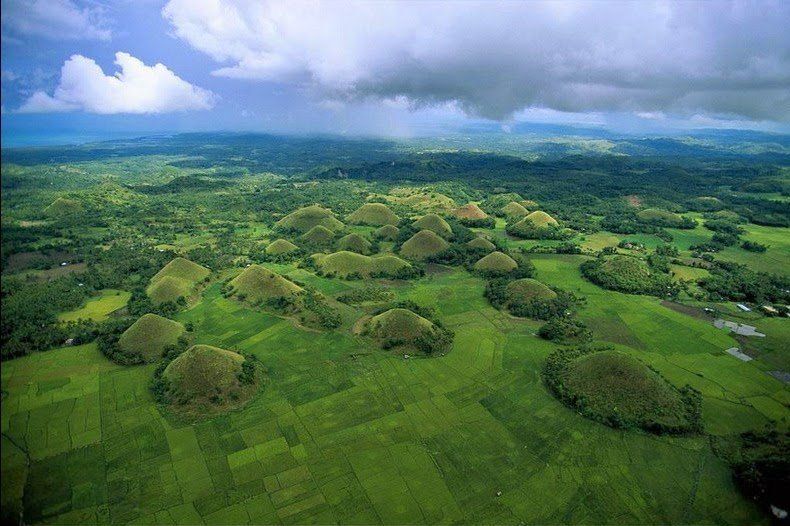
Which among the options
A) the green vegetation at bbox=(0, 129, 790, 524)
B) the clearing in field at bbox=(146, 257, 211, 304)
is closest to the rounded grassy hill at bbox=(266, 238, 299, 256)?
the green vegetation at bbox=(0, 129, 790, 524)

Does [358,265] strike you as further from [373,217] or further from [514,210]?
[514,210]

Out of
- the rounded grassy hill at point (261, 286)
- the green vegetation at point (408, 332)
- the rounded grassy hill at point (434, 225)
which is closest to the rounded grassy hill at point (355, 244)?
the rounded grassy hill at point (434, 225)

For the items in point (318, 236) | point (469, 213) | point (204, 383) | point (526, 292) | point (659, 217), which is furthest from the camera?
point (469, 213)

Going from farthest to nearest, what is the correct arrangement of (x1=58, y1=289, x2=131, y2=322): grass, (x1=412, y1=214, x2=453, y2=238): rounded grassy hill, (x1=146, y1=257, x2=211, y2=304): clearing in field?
(x1=412, y1=214, x2=453, y2=238): rounded grassy hill, (x1=146, y1=257, x2=211, y2=304): clearing in field, (x1=58, y1=289, x2=131, y2=322): grass

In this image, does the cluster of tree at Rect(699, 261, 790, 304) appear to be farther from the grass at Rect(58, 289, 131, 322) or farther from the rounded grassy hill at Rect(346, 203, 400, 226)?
the grass at Rect(58, 289, 131, 322)

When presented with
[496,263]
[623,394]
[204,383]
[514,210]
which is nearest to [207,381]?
[204,383]

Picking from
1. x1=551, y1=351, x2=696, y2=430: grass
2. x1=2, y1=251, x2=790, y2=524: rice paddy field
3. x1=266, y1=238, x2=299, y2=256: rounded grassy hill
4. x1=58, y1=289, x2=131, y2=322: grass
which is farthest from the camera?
x1=266, y1=238, x2=299, y2=256: rounded grassy hill
